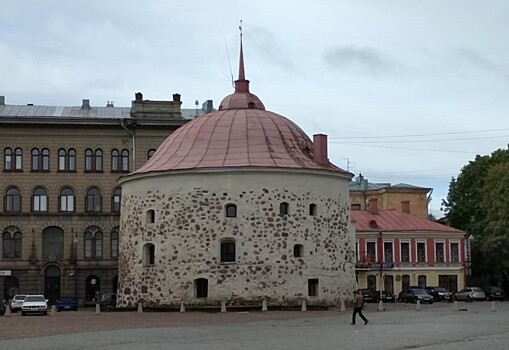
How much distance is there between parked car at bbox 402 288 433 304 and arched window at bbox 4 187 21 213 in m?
28.3

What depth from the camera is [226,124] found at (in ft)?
167

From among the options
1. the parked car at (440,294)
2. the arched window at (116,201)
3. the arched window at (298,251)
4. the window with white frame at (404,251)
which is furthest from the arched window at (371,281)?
the arched window at (298,251)

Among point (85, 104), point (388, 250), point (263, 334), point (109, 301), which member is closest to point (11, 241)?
point (109, 301)

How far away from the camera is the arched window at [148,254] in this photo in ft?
161

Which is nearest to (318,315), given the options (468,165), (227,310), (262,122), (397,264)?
(227,310)

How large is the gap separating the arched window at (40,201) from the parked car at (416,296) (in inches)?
1043

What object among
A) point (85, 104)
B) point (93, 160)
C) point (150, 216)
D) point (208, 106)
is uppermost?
point (208, 106)

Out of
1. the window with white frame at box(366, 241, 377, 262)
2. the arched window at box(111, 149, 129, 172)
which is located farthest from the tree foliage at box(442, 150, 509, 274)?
the arched window at box(111, 149, 129, 172)

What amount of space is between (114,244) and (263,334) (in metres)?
40.0

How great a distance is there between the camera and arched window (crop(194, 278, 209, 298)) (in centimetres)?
4738

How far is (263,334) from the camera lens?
2700 cm

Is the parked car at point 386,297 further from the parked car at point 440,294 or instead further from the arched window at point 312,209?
the arched window at point 312,209

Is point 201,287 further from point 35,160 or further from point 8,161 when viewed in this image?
point 8,161

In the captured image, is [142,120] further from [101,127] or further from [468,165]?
[468,165]
